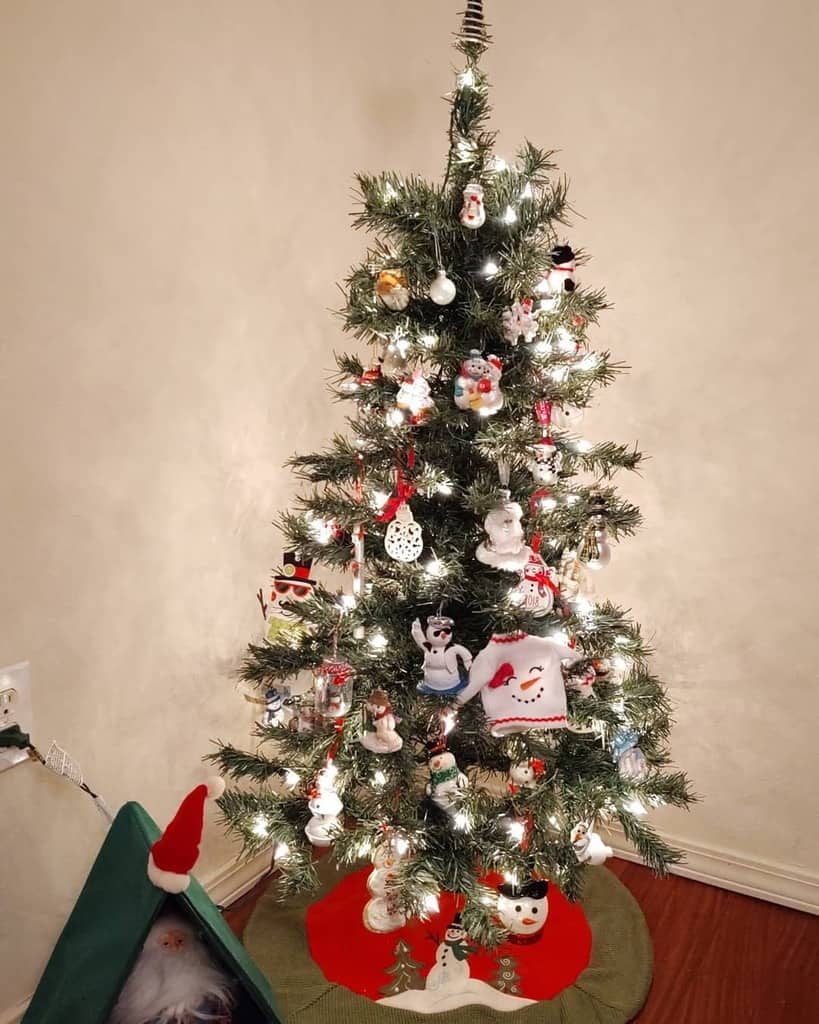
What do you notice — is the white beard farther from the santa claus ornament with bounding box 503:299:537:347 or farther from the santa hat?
the santa claus ornament with bounding box 503:299:537:347

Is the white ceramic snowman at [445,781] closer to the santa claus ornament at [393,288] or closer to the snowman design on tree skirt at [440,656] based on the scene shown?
the snowman design on tree skirt at [440,656]

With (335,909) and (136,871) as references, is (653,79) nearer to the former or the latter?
(136,871)

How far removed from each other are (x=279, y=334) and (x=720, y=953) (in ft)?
5.43

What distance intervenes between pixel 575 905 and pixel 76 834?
1099mm

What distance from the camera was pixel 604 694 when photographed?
4.76 feet

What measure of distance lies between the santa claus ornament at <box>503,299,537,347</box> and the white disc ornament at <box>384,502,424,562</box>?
362mm

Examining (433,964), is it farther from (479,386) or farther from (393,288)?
(393,288)

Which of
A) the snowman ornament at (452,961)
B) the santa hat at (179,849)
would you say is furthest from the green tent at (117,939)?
the snowman ornament at (452,961)

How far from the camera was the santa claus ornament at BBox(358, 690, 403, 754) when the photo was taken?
135cm

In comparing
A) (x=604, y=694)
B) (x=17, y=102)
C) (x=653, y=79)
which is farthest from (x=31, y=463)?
(x=653, y=79)

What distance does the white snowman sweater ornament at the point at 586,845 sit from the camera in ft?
4.85

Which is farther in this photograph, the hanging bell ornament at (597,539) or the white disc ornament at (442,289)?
the hanging bell ornament at (597,539)

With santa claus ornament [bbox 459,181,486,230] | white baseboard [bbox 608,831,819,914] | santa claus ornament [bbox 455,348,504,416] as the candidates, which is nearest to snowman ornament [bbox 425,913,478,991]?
white baseboard [bbox 608,831,819,914]

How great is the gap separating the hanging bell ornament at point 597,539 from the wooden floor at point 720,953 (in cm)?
88
